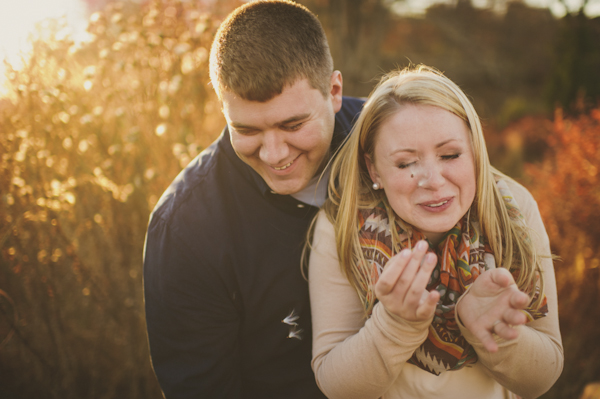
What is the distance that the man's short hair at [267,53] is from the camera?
1.51 m

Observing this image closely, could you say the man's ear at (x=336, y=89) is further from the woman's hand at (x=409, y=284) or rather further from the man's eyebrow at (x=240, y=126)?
the woman's hand at (x=409, y=284)

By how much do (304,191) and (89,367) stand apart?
227 centimetres

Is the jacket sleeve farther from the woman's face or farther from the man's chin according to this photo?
the woman's face

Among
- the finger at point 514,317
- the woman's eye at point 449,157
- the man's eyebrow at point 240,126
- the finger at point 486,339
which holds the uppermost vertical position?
the man's eyebrow at point 240,126

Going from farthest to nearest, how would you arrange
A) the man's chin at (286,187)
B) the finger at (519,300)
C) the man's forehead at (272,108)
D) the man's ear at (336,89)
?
the man's ear at (336,89)
the man's chin at (286,187)
the man's forehead at (272,108)
the finger at (519,300)

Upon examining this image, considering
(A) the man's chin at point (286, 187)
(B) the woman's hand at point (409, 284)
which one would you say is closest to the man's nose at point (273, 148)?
(A) the man's chin at point (286, 187)

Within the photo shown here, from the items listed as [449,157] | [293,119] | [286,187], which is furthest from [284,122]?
[449,157]

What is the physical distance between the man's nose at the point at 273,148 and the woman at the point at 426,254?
0.27 meters

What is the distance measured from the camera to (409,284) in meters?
1.11

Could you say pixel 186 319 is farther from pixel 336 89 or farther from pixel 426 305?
pixel 336 89

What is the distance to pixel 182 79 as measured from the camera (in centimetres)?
298

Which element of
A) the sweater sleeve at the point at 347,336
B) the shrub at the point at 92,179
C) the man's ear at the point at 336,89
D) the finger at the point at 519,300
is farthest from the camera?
the shrub at the point at 92,179

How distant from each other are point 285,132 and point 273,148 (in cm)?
8

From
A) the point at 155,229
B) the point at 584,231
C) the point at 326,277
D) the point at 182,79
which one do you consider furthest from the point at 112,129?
the point at 584,231
